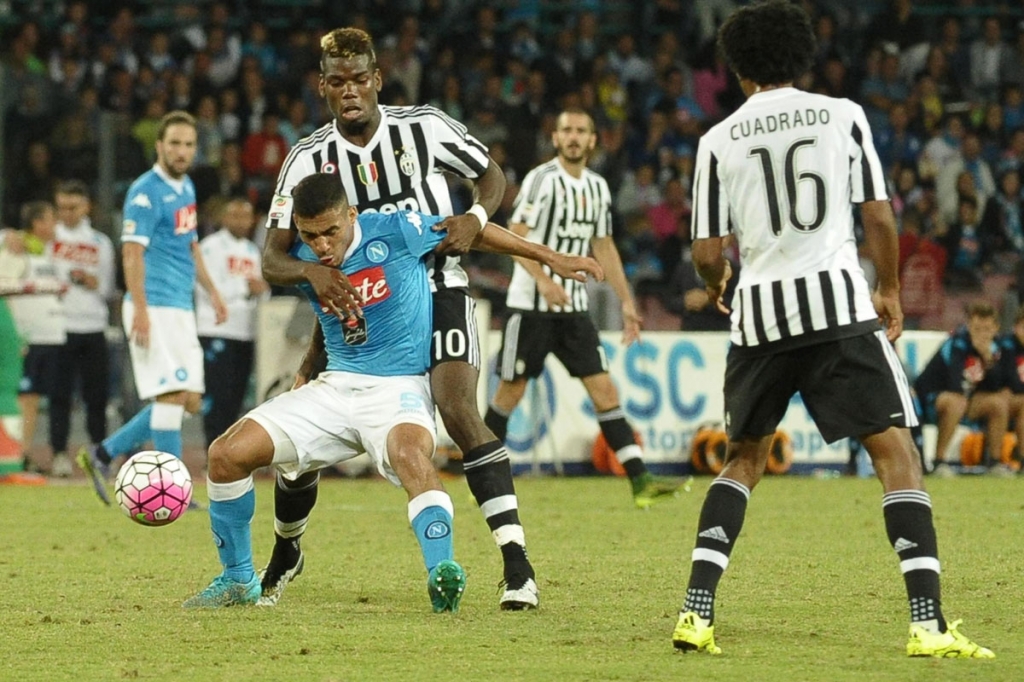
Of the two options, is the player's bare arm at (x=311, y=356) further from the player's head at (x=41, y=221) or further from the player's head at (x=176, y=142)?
the player's head at (x=41, y=221)

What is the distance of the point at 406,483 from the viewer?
6055 mm

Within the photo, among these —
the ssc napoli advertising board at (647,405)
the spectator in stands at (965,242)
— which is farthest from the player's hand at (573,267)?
the spectator in stands at (965,242)

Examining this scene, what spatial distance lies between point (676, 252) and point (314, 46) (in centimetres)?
512

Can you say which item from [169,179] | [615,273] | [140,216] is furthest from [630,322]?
[140,216]

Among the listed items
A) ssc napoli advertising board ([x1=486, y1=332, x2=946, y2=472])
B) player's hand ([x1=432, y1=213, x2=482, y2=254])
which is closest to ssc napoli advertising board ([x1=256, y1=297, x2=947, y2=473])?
ssc napoli advertising board ([x1=486, y1=332, x2=946, y2=472])

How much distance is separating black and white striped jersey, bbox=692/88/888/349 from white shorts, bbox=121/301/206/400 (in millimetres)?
6137

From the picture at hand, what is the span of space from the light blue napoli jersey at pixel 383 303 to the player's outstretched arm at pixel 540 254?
263 mm

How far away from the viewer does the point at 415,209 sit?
6723mm

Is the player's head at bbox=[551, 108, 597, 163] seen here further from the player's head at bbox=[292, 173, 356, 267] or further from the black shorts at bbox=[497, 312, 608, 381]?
the player's head at bbox=[292, 173, 356, 267]

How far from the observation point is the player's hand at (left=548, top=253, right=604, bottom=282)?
6.37 m

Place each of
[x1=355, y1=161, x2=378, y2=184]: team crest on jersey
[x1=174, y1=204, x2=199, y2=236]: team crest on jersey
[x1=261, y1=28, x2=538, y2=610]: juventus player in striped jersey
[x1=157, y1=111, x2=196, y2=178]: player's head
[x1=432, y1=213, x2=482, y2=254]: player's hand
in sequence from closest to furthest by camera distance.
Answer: [x1=261, y1=28, x2=538, y2=610]: juventus player in striped jersey → [x1=432, y1=213, x2=482, y2=254]: player's hand → [x1=355, y1=161, x2=378, y2=184]: team crest on jersey → [x1=157, y1=111, x2=196, y2=178]: player's head → [x1=174, y1=204, x2=199, y2=236]: team crest on jersey

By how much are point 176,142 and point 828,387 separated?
250 inches

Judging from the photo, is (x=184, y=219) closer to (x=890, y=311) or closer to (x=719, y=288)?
(x=719, y=288)

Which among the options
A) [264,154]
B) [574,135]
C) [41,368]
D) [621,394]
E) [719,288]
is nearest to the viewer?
[719,288]
